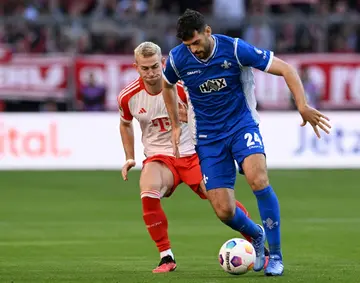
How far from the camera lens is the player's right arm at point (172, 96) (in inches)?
367

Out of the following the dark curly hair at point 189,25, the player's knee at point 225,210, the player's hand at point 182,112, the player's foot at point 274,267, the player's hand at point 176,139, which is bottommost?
the player's foot at point 274,267

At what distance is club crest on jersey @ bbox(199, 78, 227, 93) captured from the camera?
914cm

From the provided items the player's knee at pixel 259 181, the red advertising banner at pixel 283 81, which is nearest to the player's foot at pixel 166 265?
the player's knee at pixel 259 181

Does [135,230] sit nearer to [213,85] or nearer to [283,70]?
[213,85]

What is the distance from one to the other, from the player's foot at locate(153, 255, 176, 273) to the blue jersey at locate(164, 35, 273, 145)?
1.17 m

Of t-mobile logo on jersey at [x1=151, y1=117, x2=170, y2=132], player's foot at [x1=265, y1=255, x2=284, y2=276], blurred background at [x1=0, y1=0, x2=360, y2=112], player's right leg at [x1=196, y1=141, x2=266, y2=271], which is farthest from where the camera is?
blurred background at [x1=0, y1=0, x2=360, y2=112]

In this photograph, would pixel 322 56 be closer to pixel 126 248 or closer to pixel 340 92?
pixel 340 92

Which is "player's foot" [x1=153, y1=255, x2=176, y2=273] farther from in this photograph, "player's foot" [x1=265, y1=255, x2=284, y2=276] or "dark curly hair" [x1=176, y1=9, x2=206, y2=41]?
"dark curly hair" [x1=176, y1=9, x2=206, y2=41]

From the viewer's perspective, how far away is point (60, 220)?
48.4 ft

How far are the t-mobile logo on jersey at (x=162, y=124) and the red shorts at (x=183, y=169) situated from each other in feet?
0.92

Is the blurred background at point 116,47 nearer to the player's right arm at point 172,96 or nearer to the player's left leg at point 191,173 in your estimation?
the player's left leg at point 191,173

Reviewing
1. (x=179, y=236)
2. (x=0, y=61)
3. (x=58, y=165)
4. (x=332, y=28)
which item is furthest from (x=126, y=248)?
(x=332, y=28)

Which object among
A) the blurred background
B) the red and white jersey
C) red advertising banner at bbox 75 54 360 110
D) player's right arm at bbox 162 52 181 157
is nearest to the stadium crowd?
the blurred background

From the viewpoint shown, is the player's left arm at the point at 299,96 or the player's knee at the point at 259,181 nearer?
the player's left arm at the point at 299,96
